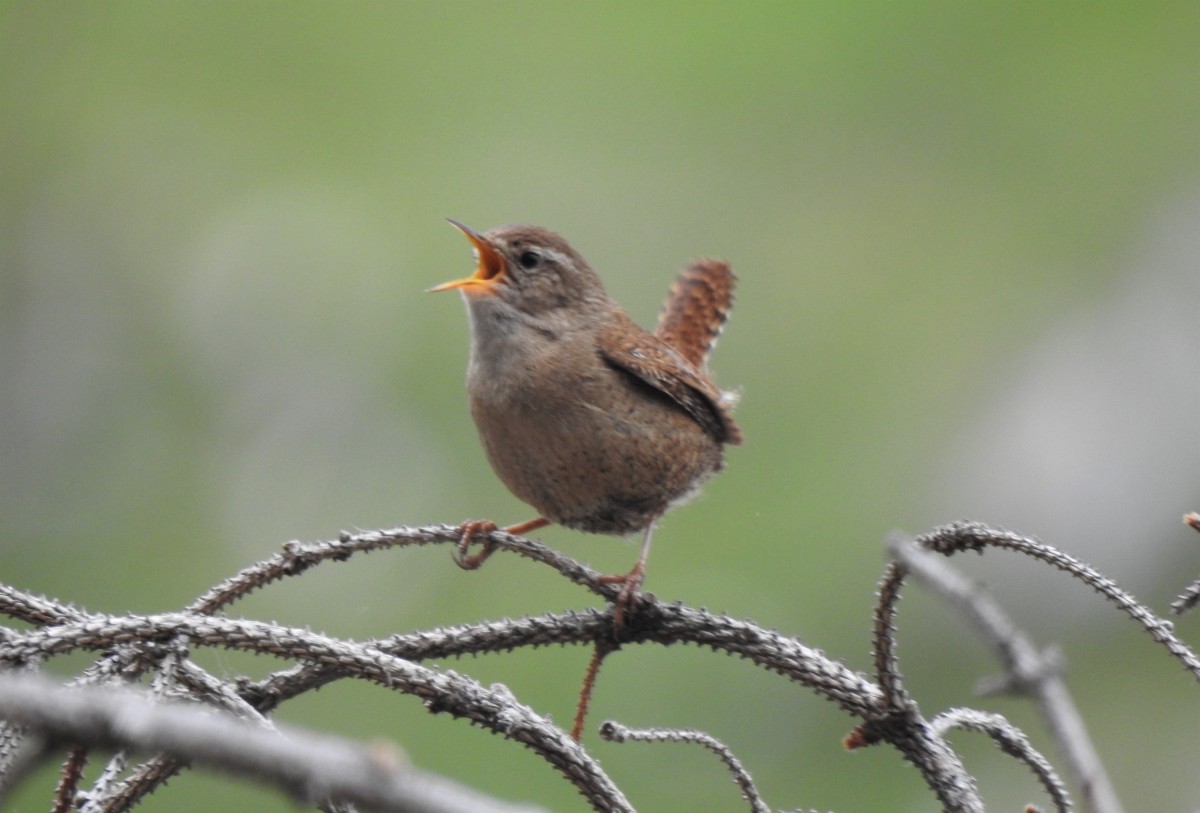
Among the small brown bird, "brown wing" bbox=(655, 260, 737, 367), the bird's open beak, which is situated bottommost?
the small brown bird

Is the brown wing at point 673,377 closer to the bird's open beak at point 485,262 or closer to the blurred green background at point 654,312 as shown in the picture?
the bird's open beak at point 485,262

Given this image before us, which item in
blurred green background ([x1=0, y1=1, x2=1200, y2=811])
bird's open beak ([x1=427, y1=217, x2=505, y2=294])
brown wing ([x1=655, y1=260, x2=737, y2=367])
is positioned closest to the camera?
bird's open beak ([x1=427, y1=217, x2=505, y2=294])

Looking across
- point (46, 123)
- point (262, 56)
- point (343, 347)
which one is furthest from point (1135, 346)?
point (46, 123)

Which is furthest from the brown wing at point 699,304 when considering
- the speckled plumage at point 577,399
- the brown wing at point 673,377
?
the brown wing at point 673,377

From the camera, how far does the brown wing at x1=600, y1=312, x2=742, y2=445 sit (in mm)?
3605

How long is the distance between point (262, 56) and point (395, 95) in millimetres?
748

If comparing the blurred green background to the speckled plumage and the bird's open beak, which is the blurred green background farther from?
the bird's open beak

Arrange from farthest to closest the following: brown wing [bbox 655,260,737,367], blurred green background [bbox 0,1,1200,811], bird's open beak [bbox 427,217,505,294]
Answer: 1. blurred green background [bbox 0,1,1200,811]
2. brown wing [bbox 655,260,737,367]
3. bird's open beak [bbox 427,217,505,294]

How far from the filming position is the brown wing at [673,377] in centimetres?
361

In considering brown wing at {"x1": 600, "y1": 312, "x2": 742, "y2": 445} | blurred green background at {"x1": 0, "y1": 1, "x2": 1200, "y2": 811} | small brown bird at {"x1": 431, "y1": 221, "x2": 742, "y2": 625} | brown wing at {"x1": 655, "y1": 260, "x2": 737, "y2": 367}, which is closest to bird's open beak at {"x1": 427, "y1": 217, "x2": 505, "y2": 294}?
small brown bird at {"x1": 431, "y1": 221, "x2": 742, "y2": 625}

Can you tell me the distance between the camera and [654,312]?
6.20 meters

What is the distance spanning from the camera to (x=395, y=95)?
22.9 feet

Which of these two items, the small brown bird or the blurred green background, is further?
the blurred green background

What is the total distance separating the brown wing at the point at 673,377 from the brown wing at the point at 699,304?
2.51ft
